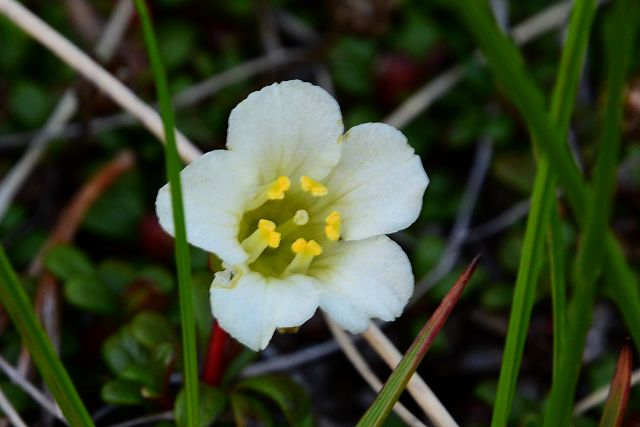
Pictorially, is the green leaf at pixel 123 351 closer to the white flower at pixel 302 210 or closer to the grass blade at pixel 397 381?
the white flower at pixel 302 210

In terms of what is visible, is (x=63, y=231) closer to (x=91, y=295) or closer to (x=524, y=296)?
(x=91, y=295)

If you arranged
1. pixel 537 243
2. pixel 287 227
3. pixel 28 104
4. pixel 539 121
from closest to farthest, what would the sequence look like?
pixel 539 121 < pixel 537 243 < pixel 287 227 < pixel 28 104

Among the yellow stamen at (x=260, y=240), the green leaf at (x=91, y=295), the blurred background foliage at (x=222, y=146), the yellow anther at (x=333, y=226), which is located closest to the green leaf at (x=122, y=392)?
the blurred background foliage at (x=222, y=146)

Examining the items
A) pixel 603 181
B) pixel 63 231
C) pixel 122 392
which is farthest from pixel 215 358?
pixel 603 181

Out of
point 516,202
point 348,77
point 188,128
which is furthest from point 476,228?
point 188,128

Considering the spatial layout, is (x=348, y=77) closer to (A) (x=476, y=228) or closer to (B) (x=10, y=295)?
(A) (x=476, y=228)

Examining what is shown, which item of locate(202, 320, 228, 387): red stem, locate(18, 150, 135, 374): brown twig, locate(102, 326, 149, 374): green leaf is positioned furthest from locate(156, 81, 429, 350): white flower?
locate(18, 150, 135, 374): brown twig

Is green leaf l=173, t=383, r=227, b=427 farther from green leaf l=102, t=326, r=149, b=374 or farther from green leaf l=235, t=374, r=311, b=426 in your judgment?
green leaf l=102, t=326, r=149, b=374
